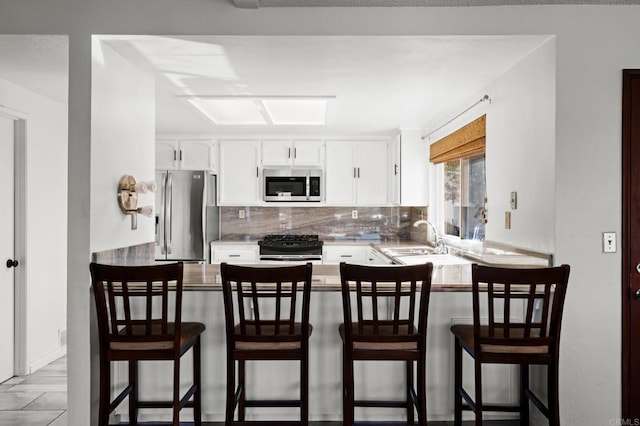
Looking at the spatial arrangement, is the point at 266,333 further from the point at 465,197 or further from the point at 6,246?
the point at 465,197

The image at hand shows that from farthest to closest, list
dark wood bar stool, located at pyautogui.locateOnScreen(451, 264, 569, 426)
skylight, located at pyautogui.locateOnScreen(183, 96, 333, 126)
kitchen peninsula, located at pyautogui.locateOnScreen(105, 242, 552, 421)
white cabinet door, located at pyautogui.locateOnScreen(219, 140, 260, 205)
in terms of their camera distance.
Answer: white cabinet door, located at pyautogui.locateOnScreen(219, 140, 260, 205)
skylight, located at pyautogui.locateOnScreen(183, 96, 333, 126)
kitchen peninsula, located at pyautogui.locateOnScreen(105, 242, 552, 421)
dark wood bar stool, located at pyautogui.locateOnScreen(451, 264, 569, 426)

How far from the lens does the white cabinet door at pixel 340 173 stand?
5402 mm

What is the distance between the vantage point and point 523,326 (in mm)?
2072

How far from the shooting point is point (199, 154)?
534 cm

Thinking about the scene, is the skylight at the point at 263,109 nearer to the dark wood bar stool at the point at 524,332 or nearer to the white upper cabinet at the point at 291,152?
the white upper cabinet at the point at 291,152

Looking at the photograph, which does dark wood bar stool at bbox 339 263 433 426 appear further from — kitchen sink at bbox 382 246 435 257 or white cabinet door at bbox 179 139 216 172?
white cabinet door at bbox 179 139 216 172

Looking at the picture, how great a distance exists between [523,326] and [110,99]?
249 centimetres

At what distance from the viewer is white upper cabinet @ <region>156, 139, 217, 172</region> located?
17.3 feet

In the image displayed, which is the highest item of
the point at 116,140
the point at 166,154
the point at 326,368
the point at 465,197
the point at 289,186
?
the point at 166,154

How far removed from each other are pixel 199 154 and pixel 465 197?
3.10m

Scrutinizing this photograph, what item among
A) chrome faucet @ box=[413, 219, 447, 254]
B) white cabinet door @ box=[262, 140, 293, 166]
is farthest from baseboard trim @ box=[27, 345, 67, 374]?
chrome faucet @ box=[413, 219, 447, 254]

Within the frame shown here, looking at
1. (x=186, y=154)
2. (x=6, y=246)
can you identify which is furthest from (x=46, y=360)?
(x=186, y=154)

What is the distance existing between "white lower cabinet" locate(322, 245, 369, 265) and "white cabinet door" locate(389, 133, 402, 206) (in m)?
0.69

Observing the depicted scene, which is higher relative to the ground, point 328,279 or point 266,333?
point 328,279
